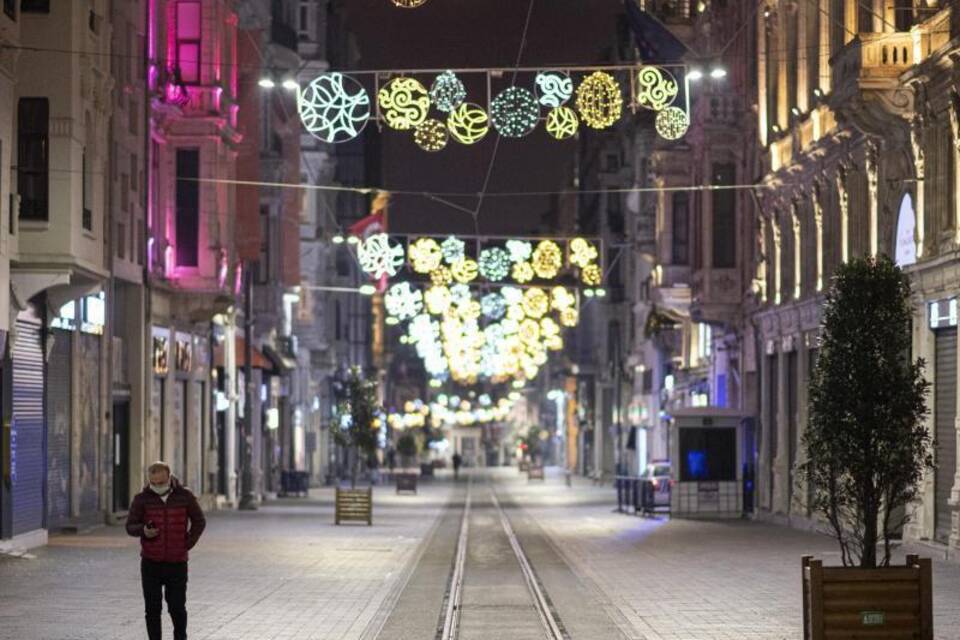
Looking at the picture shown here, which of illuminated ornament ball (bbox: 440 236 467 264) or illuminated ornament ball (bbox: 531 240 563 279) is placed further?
illuminated ornament ball (bbox: 531 240 563 279)

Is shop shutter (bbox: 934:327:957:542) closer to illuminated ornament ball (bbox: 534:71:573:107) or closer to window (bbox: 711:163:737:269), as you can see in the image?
illuminated ornament ball (bbox: 534:71:573:107)

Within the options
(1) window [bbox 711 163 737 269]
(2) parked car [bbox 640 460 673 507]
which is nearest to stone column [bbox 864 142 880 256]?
(2) parked car [bbox 640 460 673 507]

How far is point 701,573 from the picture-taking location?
93.9ft

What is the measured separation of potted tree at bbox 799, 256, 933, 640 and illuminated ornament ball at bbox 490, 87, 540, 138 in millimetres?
10806

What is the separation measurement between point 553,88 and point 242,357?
32.2 metres

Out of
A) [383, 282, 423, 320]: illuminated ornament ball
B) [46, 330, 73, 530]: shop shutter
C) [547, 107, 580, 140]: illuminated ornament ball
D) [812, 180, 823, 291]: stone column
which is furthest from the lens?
[383, 282, 423, 320]: illuminated ornament ball

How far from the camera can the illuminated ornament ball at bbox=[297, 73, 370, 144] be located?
2791 cm

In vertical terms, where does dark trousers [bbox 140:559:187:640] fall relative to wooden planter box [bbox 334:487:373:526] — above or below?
above

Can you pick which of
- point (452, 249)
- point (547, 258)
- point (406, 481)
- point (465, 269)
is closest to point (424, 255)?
point (452, 249)

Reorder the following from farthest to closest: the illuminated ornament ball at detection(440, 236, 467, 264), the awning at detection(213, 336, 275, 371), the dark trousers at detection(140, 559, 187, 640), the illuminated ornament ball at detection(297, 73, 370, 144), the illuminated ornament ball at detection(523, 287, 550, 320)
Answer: the illuminated ornament ball at detection(523, 287, 550, 320) → the awning at detection(213, 336, 275, 371) → the illuminated ornament ball at detection(440, 236, 467, 264) → the illuminated ornament ball at detection(297, 73, 370, 144) → the dark trousers at detection(140, 559, 187, 640)

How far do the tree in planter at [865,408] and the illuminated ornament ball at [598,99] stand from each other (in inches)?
438

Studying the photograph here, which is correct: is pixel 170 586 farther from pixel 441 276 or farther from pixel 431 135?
pixel 441 276

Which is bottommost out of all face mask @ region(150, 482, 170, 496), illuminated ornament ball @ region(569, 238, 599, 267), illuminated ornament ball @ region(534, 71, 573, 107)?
face mask @ region(150, 482, 170, 496)

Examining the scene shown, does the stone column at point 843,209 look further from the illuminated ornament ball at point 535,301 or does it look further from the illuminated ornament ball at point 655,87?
the illuminated ornament ball at point 535,301
